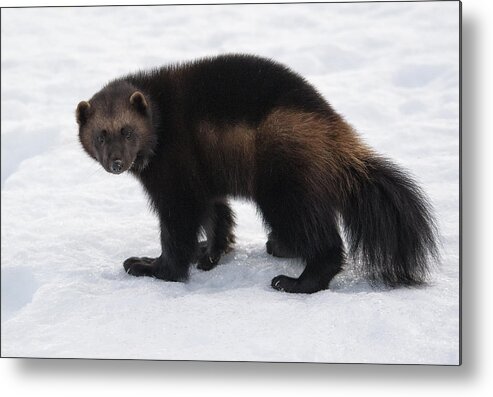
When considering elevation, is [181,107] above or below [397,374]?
above

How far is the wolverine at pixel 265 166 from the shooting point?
383 centimetres

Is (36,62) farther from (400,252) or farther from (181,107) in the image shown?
(400,252)

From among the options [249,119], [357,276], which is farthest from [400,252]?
[249,119]

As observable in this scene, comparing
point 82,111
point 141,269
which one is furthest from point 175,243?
point 82,111

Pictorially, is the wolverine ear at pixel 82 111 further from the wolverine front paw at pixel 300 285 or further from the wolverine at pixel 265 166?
the wolverine front paw at pixel 300 285

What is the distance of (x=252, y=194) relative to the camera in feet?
13.0

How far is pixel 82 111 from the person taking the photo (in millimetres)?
3967

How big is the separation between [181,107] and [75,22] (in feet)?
2.89

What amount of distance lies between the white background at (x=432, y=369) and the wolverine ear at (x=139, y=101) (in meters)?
1.17

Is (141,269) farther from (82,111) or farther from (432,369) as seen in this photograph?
(432,369)

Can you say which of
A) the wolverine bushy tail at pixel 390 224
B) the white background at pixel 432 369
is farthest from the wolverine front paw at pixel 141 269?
the wolverine bushy tail at pixel 390 224

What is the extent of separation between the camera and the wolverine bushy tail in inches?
151

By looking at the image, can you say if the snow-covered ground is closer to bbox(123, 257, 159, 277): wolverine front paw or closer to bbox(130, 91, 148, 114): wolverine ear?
bbox(123, 257, 159, 277): wolverine front paw

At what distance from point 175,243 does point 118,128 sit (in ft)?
1.97
